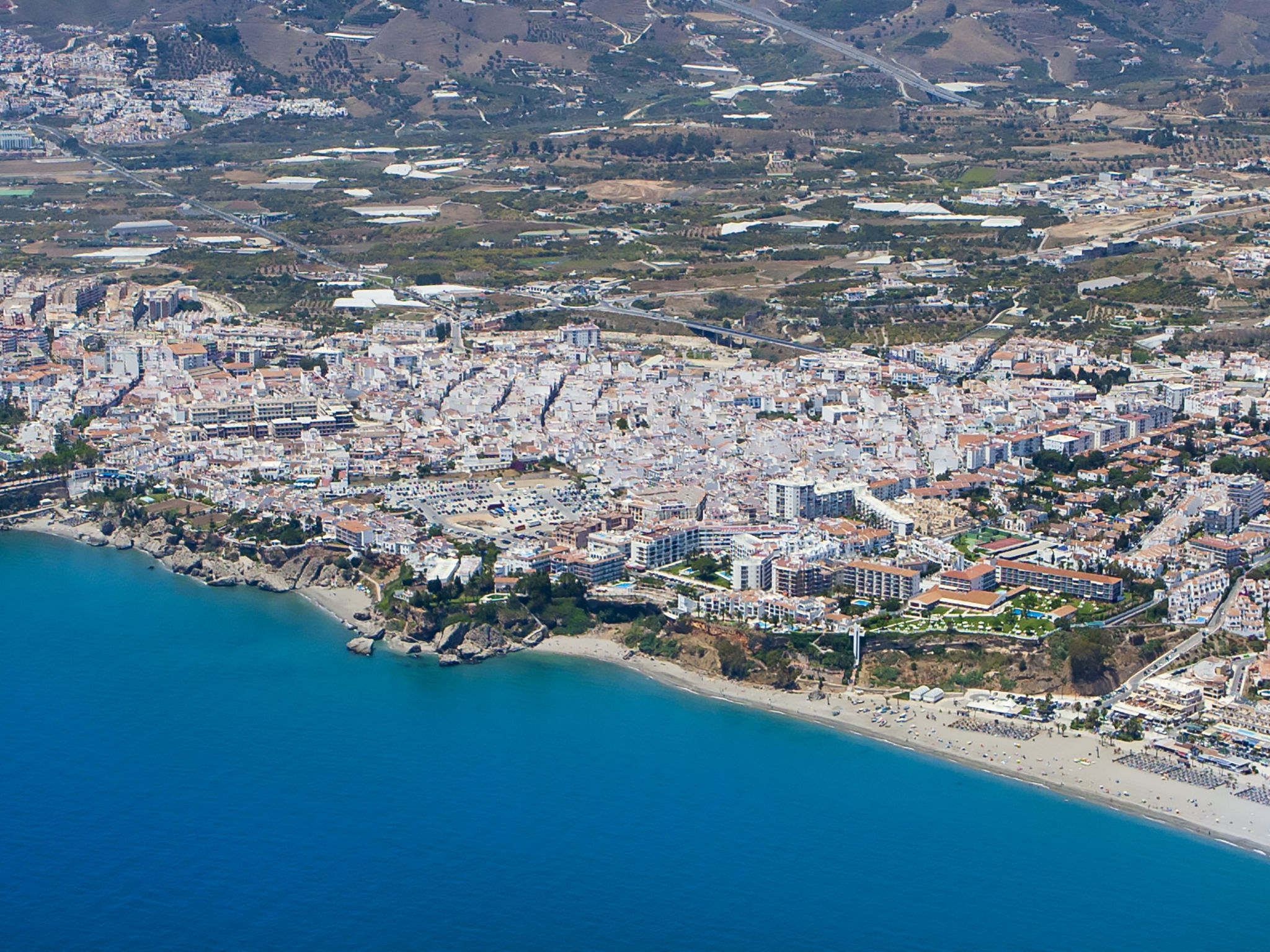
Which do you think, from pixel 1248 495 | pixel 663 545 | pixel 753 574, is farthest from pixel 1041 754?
pixel 1248 495

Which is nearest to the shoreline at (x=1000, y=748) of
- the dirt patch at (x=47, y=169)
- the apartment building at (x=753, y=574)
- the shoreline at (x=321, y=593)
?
the shoreline at (x=321, y=593)

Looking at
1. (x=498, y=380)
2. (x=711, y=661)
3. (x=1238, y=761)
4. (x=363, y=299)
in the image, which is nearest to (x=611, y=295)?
(x=363, y=299)

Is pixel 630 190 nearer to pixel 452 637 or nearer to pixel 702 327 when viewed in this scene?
pixel 702 327

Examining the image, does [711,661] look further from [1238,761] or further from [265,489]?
[265,489]

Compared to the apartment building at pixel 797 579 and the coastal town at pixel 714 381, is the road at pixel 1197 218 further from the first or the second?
the apartment building at pixel 797 579

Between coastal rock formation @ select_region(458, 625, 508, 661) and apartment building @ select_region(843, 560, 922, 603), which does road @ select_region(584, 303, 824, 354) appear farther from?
coastal rock formation @ select_region(458, 625, 508, 661)

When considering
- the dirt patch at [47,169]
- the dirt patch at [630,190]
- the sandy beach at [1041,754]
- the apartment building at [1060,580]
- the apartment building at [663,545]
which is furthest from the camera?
the dirt patch at [47,169]
